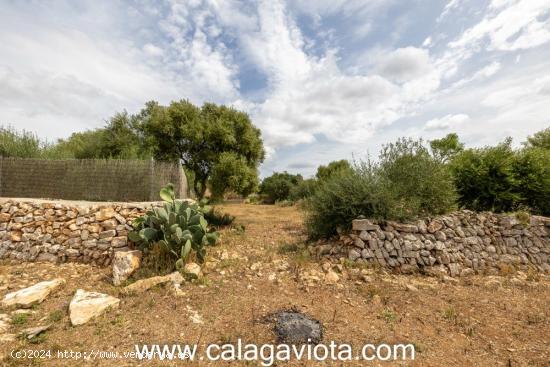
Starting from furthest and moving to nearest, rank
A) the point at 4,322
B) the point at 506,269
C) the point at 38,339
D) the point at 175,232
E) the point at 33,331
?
the point at 506,269 < the point at 175,232 < the point at 4,322 < the point at 33,331 < the point at 38,339

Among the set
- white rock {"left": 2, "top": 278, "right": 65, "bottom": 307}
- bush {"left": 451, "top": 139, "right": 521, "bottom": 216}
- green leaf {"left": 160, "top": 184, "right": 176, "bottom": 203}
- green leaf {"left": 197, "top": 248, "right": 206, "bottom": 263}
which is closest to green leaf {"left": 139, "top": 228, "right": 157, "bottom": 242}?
green leaf {"left": 160, "top": 184, "right": 176, "bottom": 203}

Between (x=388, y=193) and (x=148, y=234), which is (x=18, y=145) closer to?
(x=148, y=234)

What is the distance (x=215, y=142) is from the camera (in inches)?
444

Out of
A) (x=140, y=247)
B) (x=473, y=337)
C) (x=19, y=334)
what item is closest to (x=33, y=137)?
(x=140, y=247)

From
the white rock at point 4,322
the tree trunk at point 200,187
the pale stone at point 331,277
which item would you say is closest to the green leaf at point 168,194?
the white rock at point 4,322

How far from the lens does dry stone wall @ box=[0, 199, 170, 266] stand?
5.98 m

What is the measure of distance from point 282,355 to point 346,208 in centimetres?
396

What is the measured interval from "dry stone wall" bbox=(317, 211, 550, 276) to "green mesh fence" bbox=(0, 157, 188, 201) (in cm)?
525

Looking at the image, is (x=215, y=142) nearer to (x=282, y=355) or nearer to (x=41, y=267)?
(x=41, y=267)

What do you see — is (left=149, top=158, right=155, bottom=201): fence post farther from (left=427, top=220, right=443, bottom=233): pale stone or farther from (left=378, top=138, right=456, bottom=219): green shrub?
(left=427, top=220, right=443, bottom=233): pale stone

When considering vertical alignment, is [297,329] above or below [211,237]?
below

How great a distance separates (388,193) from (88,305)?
6.32m

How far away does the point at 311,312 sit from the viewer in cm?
400

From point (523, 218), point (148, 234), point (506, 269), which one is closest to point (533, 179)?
point (523, 218)
